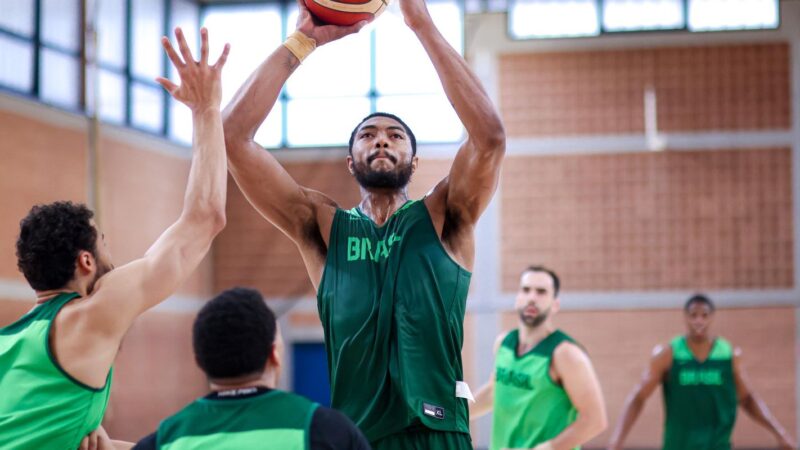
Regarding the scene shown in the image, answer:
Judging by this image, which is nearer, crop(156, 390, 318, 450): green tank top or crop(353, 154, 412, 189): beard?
crop(156, 390, 318, 450): green tank top

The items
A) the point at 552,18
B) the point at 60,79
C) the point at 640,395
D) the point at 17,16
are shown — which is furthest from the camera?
the point at 552,18

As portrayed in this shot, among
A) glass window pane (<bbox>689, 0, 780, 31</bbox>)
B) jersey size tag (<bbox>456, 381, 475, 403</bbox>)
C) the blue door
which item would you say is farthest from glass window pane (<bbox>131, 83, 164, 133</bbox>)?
jersey size tag (<bbox>456, 381, 475, 403</bbox>)

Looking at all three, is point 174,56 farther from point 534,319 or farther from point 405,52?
point 405,52

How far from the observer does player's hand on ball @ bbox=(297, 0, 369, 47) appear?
4.04m

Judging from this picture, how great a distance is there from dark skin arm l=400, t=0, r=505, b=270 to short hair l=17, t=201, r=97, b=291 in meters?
1.22

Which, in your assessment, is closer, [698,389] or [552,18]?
[698,389]

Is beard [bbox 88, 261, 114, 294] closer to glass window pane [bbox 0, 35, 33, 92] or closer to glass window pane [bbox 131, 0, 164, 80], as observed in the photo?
glass window pane [bbox 0, 35, 33, 92]

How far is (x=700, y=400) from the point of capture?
9039mm

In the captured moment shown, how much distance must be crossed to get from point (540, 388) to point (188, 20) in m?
11.0

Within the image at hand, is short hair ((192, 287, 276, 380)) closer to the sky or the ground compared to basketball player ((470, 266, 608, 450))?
closer to the sky

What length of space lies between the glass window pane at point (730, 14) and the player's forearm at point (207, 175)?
42.5ft

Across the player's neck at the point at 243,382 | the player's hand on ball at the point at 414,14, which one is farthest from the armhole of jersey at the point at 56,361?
the player's hand on ball at the point at 414,14

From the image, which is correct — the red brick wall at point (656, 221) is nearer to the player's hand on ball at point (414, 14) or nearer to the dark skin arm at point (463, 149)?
the dark skin arm at point (463, 149)

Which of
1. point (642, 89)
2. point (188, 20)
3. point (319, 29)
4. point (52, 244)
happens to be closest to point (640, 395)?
point (319, 29)
